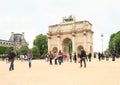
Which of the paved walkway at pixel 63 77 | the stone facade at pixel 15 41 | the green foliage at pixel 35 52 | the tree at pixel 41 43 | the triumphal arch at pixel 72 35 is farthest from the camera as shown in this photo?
the stone facade at pixel 15 41

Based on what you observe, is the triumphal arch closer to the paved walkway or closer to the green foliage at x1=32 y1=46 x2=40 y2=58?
the green foliage at x1=32 y1=46 x2=40 y2=58

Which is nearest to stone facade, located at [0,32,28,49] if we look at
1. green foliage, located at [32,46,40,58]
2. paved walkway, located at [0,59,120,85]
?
green foliage, located at [32,46,40,58]

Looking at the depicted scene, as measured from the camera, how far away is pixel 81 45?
69.3 metres

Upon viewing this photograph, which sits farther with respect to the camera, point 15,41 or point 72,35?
point 15,41

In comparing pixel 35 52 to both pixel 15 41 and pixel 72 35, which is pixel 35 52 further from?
pixel 15 41

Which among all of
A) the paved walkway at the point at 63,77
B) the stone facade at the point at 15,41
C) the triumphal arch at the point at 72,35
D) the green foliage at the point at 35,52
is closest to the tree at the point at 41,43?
the green foliage at the point at 35,52

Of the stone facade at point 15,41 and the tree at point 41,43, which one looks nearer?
the tree at point 41,43

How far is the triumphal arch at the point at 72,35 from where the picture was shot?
68.3m

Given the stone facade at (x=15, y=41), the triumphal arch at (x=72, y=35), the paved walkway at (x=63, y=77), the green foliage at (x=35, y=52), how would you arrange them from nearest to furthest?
the paved walkway at (x=63, y=77), the triumphal arch at (x=72, y=35), the green foliage at (x=35, y=52), the stone facade at (x=15, y=41)

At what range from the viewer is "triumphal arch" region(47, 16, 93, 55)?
2687 inches

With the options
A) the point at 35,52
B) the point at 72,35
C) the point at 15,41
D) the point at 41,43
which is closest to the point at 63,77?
the point at 72,35

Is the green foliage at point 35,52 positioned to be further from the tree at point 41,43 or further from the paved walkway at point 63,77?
the paved walkway at point 63,77

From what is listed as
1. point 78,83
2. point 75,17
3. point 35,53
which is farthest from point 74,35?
point 78,83

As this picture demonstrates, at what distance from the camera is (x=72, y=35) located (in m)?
69.9
